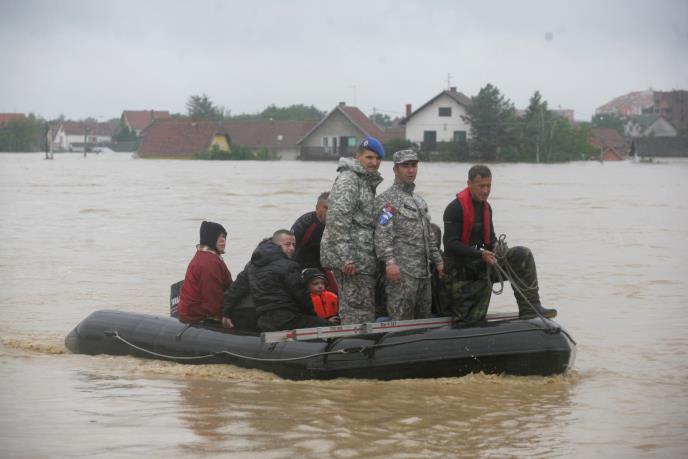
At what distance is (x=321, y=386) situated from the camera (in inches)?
375

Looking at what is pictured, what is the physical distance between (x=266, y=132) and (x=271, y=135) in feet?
2.09

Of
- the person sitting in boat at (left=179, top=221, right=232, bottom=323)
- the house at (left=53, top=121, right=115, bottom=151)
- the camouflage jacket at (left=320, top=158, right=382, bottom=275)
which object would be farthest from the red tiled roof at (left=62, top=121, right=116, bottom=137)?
the camouflage jacket at (left=320, top=158, right=382, bottom=275)

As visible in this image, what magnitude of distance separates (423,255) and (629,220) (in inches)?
918

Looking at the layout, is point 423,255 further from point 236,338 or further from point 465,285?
point 236,338

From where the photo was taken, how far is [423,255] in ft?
29.8

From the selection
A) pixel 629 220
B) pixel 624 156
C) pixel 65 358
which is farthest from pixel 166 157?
pixel 65 358

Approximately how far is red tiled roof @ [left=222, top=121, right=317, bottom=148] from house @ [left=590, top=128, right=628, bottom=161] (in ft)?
84.0

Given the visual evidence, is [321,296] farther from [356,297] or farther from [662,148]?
[662,148]

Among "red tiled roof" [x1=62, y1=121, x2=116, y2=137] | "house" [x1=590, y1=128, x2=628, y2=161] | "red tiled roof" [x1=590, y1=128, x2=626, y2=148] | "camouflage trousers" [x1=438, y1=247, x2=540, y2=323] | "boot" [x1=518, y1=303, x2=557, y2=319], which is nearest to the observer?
"camouflage trousers" [x1=438, y1=247, x2=540, y2=323]

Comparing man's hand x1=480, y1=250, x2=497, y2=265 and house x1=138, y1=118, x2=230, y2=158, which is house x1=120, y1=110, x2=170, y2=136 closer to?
house x1=138, y1=118, x2=230, y2=158

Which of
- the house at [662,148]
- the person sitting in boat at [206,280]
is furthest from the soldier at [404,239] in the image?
the house at [662,148]

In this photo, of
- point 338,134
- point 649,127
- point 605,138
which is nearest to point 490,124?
point 338,134

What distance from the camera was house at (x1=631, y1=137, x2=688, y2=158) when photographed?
98188mm

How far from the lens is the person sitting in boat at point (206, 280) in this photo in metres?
10.1
